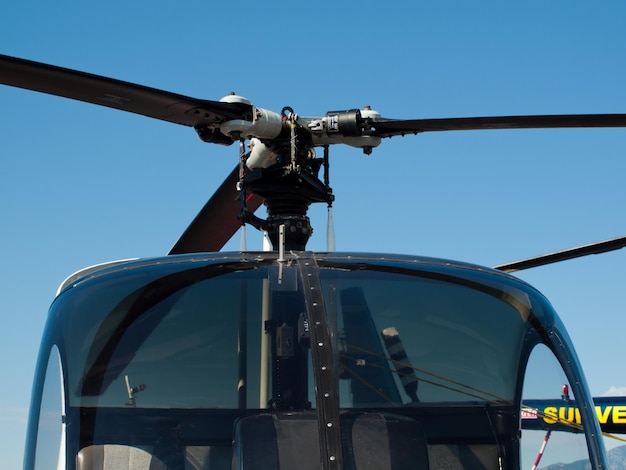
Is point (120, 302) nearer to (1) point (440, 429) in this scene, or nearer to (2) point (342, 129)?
(1) point (440, 429)

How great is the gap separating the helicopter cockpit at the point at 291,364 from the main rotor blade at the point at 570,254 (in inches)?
89.4

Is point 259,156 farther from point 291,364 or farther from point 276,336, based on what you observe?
point 291,364

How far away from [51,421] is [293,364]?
1.20m

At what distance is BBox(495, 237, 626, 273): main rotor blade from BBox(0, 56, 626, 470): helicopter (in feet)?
7.38

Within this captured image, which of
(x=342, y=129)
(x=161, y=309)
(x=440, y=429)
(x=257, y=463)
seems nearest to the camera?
(x=257, y=463)

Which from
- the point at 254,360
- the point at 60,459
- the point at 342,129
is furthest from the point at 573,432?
the point at 342,129

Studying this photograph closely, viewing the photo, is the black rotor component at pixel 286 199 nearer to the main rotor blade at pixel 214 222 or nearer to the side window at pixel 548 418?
the main rotor blade at pixel 214 222

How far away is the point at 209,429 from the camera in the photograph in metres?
4.30

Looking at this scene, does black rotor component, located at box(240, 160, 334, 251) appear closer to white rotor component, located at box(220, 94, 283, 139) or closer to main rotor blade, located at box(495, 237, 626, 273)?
white rotor component, located at box(220, 94, 283, 139)

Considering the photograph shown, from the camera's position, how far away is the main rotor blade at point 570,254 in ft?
23.9

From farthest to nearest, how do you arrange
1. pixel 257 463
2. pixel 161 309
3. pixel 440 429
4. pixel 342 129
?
pixel 342 129 < pixel 161 309 < pixel 440 429 < pixel 257 463

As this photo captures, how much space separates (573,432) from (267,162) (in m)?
3.12

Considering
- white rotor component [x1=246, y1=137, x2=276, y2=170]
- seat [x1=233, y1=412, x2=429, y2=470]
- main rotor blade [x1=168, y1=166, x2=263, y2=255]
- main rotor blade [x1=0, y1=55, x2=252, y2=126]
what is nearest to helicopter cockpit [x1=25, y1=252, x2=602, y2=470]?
seat [x1=233, y1=412, x2=429, y2=470]

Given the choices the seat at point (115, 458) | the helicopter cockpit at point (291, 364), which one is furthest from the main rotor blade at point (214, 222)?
the seat at point (115, 458)
